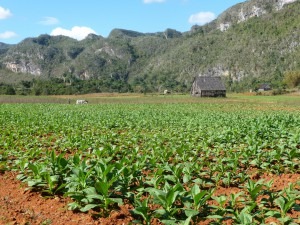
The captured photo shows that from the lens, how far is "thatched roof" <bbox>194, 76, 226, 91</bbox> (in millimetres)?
70562

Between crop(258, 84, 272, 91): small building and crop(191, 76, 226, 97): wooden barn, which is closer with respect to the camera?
crop(191, 76, 226, 97): wooden barn

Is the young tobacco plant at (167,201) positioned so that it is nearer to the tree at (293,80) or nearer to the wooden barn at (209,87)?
the wooden barn at (209,87)

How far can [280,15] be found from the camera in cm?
17612

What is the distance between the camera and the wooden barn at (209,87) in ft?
231

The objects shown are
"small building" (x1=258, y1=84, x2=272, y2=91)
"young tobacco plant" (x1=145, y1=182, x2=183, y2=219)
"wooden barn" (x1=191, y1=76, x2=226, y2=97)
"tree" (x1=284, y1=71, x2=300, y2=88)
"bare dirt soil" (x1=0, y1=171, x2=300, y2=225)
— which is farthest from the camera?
"small building" (x1=258, y1=84, x2=272, y2=91)

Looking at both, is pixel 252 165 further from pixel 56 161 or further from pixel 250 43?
pixel 250 43

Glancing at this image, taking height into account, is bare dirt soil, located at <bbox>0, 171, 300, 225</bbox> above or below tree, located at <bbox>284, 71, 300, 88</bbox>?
below

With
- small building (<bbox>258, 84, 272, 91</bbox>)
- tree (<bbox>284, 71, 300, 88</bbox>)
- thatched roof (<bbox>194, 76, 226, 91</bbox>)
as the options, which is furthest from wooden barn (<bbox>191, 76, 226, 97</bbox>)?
small building (<bbox>258, 84, 272, 91</bbox>)

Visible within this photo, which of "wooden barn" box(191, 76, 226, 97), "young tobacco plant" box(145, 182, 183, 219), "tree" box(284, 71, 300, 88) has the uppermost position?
"tree" box(284, 71, 300, 88)

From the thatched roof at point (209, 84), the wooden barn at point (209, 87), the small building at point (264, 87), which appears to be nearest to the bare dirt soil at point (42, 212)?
the wooden barn at point (209, 87)

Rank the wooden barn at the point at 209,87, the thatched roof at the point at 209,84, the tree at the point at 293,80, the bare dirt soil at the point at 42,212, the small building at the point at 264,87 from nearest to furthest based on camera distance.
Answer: the bare dirt soil at the point at 42,212 < the wooden barn at the point at 209,87 < the thatched roof at the point at 209,84 < the tree at the point at 293,80 < the small building at the point at 264,87

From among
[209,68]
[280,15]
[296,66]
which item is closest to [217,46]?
[209,68]

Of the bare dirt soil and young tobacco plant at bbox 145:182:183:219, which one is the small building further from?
young tobacco plant at bbox 145:182:183:219

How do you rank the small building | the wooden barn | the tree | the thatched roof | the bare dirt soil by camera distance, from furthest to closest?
the small building → the tree → the thatched roof → the wooden barn → the bare dirt soil
